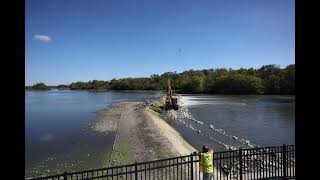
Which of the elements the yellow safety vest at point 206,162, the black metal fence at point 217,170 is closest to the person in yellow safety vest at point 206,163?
the yellow safety vest at point 206,162

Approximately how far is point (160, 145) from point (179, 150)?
2.51 m

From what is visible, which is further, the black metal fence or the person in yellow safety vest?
the person in yellow safety vest

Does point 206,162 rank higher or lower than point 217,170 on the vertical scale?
higher

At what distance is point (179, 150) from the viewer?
91.1 feet

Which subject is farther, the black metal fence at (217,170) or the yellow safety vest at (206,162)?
the yellow safety vest at (206,162)

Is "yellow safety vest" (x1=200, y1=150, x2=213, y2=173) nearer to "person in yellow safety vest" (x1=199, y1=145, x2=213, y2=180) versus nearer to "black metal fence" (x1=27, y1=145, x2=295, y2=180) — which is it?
"person in yellow safety vest" (x1=199, y1=145, x2=213, y2=180)

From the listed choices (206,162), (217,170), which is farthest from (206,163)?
(217,170)

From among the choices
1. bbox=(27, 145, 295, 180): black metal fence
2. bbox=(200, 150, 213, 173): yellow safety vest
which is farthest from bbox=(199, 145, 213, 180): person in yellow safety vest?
bbox=(27, 145, 295, 180): black metal fence

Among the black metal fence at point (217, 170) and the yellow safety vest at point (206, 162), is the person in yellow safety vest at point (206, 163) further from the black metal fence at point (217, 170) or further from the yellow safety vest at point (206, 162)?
the black metal fence at point (217, 170)

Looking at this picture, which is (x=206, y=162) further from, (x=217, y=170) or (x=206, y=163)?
(x=217, y=170)

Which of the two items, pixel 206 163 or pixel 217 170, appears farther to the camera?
pixel 217 170
